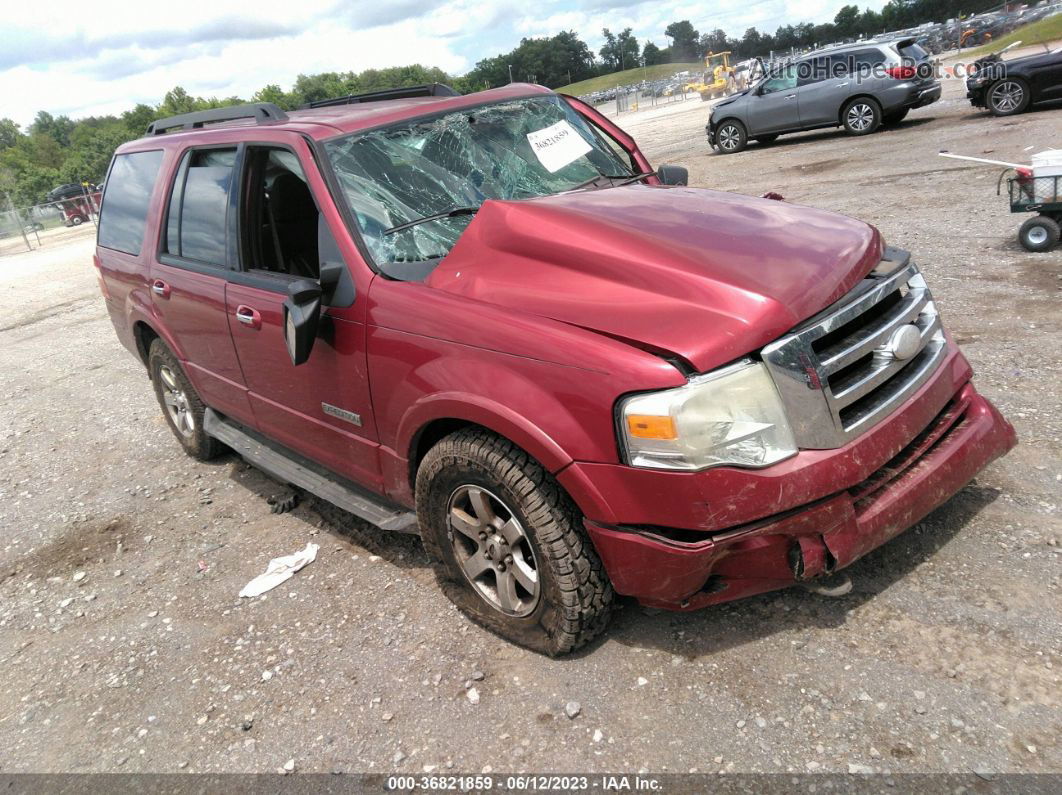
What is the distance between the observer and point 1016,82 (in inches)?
570

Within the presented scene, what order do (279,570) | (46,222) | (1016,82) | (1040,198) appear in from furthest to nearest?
(46,222) → (1016,82) → (1040,198) → (279,570)

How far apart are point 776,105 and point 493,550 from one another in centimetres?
1658

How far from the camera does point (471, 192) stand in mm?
3520

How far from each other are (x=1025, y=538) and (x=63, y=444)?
20.6 ft

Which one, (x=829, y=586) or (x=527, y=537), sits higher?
(x=527, y=537)

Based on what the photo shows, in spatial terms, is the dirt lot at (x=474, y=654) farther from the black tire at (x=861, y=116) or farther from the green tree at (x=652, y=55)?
the green tree at (x=652, y=55)

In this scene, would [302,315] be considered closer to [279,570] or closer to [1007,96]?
[279,570]

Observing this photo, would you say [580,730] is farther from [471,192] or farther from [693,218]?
[471,192]

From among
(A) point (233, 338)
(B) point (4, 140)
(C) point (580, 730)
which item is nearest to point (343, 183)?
(A) point (233, 338)

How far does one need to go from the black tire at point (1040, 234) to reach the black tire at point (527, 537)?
225 inches

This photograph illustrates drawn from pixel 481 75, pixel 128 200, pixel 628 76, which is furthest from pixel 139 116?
pixel 128 200

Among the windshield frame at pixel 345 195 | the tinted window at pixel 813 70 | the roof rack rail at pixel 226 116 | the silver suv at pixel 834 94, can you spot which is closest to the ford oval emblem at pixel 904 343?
the windshield frame at pixel 345 195

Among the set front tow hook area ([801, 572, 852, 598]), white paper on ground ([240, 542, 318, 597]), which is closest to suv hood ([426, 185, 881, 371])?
front tow hook area ([801, 572, 852, 598])

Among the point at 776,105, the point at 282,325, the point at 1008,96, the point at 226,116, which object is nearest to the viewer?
the point at 282,325
